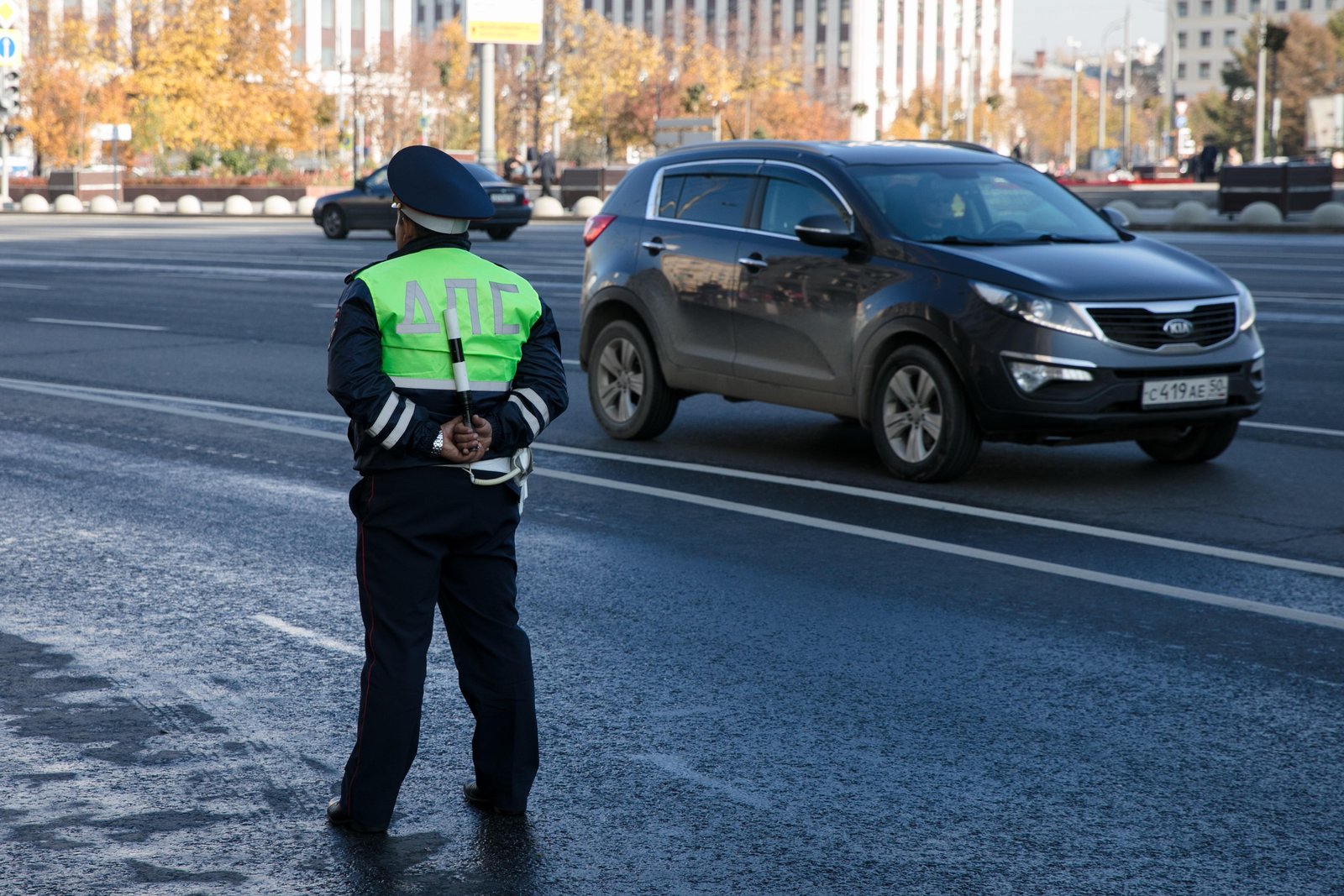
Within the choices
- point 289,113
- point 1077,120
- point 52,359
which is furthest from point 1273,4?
point 52,359

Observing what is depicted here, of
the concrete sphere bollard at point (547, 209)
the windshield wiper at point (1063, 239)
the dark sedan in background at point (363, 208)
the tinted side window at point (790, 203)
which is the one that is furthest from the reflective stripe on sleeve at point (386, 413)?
the concrete sphere bollard at point (547, 209)

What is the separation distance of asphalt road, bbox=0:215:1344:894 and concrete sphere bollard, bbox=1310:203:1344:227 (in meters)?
25.6

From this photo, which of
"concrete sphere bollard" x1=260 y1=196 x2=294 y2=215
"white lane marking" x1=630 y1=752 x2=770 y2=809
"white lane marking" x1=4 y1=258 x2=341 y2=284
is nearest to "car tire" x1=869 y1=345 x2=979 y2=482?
"white lane marking" x1=630 y1=752 x2=770 y2=809

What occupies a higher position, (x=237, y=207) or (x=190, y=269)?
(x=237, y=207)

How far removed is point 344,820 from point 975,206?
6303 millimetres

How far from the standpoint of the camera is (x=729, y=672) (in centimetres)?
561

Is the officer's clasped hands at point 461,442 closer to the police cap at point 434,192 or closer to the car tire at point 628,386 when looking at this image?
the police cap at point 434,192

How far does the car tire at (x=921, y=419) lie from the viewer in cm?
888

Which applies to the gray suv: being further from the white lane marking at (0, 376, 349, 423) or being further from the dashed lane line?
the dashed lane line

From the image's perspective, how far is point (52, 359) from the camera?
14.9m

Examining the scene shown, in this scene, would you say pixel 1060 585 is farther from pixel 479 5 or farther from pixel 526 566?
pixel 479 5

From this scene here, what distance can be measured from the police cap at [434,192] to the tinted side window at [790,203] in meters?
5.62

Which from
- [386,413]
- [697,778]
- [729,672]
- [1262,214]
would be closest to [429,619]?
[386,413]

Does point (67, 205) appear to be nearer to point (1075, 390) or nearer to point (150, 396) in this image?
point (150, 396)
